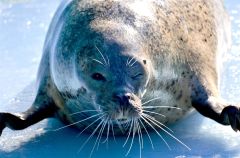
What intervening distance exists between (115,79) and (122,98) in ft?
0.51

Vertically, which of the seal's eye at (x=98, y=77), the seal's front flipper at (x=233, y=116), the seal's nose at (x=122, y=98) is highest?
the seal's eye at (x=98, y=77)

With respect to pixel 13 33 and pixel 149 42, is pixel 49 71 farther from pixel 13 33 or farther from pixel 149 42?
pixel 13 33

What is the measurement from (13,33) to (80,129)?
3.32m

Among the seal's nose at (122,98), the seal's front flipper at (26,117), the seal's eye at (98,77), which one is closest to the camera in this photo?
the seal's nose at (122,98)

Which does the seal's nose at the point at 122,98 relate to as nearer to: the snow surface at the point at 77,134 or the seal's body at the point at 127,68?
the seal's body at the point at 127,68

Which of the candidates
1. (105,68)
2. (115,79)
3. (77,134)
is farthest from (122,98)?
(77,134)

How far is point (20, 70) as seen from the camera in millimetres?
6609

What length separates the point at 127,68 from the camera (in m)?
4.11

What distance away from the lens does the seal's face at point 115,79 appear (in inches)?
157

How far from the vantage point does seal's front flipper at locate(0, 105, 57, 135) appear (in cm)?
465

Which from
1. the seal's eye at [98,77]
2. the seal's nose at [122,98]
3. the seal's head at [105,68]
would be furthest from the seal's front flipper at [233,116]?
the seal's eye at [98,77]

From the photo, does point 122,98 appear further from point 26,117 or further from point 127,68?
point 26,117

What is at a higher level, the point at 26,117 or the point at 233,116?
the point at 26,117

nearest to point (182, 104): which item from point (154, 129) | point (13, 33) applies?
point (154, 129)
